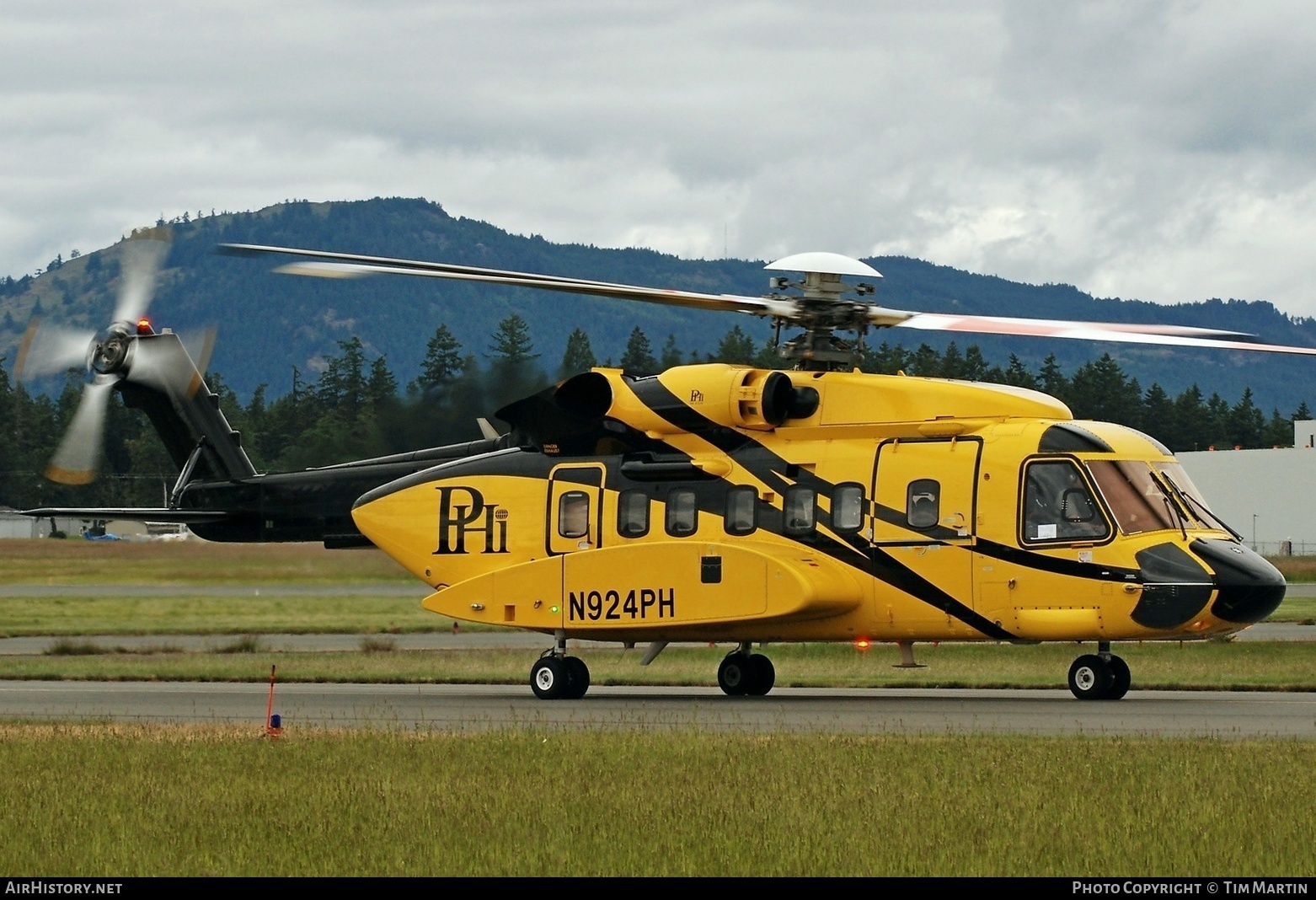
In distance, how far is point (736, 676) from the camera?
25234 millimetres

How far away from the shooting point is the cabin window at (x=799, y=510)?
23234mm

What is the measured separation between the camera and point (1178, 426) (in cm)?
11819

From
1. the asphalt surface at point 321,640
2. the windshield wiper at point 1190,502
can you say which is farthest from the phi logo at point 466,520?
the asphalt surface at point 321,640

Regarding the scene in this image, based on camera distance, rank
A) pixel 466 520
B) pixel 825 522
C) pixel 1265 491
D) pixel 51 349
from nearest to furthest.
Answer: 1. pixel 825 522
2. pixel 466 520
3. pixel 51 349
4. pixel 1265 491

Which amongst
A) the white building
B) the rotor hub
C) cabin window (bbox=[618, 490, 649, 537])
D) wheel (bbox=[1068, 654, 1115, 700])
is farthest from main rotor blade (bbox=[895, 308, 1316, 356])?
the white building

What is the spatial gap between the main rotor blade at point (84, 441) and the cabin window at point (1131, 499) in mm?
16098

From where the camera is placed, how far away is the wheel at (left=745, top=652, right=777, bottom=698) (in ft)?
82.6

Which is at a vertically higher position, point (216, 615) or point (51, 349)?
point (51, 349)

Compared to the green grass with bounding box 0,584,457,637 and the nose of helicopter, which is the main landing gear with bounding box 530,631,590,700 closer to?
the nose of helicopter

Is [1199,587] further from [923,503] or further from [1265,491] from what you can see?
[1265,491]

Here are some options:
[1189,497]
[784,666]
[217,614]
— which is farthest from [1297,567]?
[1189,497]

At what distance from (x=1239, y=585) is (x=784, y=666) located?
12308 millimetres
